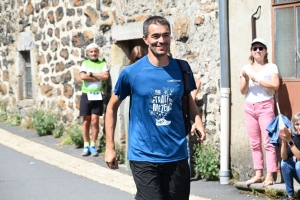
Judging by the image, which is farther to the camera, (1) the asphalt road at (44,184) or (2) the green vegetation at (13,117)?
(2) the green vegetation at (13,117)

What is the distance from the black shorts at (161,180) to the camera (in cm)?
475

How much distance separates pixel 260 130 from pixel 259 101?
0.37 meters

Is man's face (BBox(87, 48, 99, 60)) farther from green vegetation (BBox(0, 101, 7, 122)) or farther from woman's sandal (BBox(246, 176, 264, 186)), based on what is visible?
green vegetation (BBox(0, 101, 7, 122))

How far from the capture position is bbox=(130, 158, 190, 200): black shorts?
4750mm

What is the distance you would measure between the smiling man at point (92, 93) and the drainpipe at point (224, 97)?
110 inches

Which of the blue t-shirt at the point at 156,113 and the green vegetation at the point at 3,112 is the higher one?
the blue t-shirt at the point at 156,113

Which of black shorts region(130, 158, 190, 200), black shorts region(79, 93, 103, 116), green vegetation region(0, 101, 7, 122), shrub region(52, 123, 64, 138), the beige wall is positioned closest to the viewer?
black shorts region(130, 158, 190, 200)

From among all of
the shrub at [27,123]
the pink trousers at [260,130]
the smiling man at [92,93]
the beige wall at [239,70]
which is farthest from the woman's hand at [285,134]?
the shrub at [27,123]

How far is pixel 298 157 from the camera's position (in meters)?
6.60

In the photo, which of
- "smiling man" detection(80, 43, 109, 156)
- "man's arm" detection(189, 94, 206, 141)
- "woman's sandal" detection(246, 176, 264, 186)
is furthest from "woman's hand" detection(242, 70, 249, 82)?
"smiling man" detection(80, 43, 109, 156)

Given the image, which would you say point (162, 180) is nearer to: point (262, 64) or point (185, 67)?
point (185, 67)

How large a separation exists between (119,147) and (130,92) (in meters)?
5.10

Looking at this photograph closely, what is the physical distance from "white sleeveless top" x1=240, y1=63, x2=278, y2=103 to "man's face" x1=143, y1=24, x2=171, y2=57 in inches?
109

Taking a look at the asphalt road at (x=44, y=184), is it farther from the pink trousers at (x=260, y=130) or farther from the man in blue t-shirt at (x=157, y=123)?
the man in blue t-shirt at (x=157, y=123)
